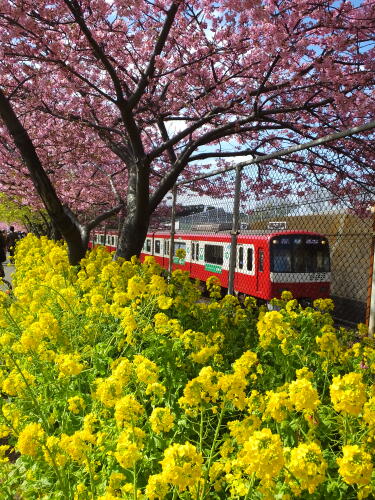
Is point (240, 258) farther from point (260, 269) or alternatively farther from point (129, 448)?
point (129, 448)

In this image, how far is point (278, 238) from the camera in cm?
1023

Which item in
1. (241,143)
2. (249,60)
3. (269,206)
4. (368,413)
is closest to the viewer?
(368,413)

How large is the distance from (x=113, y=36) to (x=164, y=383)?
5293 millimetres

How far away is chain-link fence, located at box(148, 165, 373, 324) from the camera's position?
4.57 metres

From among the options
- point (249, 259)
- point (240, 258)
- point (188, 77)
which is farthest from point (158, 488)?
point (240, 258)

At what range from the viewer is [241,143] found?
8.57m

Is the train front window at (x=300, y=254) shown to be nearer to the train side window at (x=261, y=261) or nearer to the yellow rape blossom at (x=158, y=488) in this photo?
the train side window at (x=261, y=261)

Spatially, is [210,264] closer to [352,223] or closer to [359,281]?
[359,281]

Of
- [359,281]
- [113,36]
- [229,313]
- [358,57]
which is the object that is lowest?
[359,281]

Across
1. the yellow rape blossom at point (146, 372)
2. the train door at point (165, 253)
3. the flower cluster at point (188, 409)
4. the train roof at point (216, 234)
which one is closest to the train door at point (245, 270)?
the train roof at point (216, 234)

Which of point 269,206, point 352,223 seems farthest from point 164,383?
point 352,223

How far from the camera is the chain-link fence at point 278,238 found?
180 inches

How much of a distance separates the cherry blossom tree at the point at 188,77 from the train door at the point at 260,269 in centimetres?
329

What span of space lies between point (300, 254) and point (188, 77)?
5.48 metres
